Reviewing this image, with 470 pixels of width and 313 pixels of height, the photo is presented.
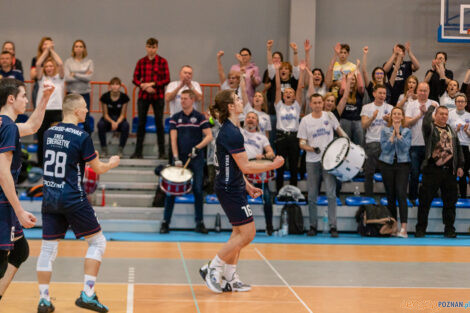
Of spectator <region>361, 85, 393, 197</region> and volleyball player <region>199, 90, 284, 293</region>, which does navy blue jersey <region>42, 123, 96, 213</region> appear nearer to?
volleyball player <region>199, 90, 284, 293</region>

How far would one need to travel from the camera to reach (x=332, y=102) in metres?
13.3

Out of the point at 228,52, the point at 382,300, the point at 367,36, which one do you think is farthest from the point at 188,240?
the point at 367,36

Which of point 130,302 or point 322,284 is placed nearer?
point 130,302

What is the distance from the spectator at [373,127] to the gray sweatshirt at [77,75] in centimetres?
604

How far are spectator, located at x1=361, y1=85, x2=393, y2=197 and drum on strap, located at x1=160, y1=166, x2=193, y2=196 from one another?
3.94m

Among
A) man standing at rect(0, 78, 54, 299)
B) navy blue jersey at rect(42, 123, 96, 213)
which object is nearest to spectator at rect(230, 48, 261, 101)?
navy blue jersey at rect(42, 123, 96, 213)

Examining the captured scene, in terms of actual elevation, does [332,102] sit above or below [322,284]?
above

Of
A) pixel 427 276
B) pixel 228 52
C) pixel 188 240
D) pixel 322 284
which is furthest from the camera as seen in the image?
pixel 228 52

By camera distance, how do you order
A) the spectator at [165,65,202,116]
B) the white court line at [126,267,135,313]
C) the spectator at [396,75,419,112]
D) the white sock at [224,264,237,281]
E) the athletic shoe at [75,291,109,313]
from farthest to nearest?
1. the spectator at [396,75,419,112]
2. the spectator at [165,65,202,116]
3. the white sock at [224,264,237,281]
4. the white court line at [126,267,135,313]
5. the athletic shoe at [75,291,109,313]

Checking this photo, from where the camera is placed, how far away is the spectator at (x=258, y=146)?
12.5 metres

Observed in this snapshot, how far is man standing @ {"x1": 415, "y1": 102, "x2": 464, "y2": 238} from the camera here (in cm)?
1286

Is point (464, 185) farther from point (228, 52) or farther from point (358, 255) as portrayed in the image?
point (228, 52)

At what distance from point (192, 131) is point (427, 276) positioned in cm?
550

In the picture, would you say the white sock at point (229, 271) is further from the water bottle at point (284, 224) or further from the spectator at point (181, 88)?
the spectator at point (181, 88)
